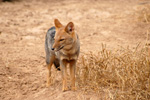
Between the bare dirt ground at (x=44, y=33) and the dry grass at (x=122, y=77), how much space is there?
7.8 inches

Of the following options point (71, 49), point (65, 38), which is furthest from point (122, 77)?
point (65, 38)

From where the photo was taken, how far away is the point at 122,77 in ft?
11.6

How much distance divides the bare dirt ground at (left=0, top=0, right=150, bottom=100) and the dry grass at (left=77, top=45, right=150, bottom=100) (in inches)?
7.8

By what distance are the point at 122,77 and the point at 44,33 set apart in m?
4.53

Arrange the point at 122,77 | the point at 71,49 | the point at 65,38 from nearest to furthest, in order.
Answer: the point at 122,77 < the point at 65,38 < the point at 71,49

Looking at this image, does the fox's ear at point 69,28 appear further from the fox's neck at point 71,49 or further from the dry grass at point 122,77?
the dry grass at point 122,77

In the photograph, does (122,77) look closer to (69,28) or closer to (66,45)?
(66,45)

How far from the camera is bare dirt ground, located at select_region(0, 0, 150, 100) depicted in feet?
15.0

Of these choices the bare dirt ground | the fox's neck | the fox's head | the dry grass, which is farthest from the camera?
the bare dirt ground

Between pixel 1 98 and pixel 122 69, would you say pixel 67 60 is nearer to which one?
pixel 122 69

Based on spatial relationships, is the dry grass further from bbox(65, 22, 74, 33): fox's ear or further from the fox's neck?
bbox(65, 22, 74, 33): fox's ear

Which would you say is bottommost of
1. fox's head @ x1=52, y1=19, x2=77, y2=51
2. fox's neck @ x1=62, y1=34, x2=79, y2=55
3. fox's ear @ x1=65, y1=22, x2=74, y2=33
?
fox's neck @ x1=62, y1=34, x2=79, y2=55

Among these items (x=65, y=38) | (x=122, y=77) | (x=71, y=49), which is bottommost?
(x=122, y=77)

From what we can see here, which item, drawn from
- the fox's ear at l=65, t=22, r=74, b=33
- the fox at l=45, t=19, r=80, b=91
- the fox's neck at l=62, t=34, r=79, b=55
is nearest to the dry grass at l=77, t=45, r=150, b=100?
the fox at l=45, t=19, r=80, b=91
